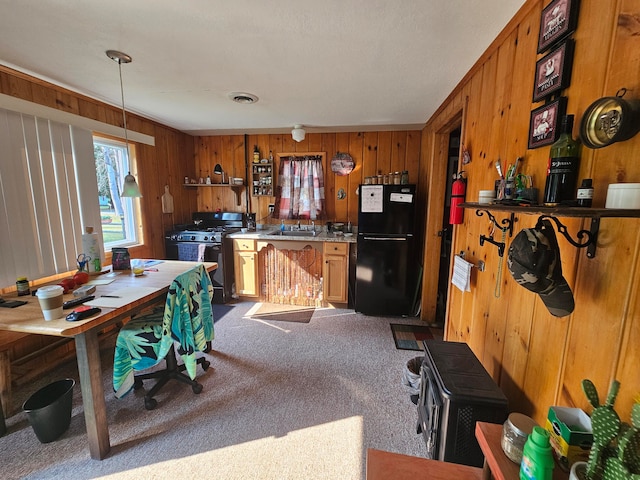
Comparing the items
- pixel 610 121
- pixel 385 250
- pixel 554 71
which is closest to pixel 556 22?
pixel 554 71

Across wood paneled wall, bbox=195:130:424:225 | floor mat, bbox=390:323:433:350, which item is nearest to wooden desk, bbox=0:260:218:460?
floor mat, bbox=390:323:433:350

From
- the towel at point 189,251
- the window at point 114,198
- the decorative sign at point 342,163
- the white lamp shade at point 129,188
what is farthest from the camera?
the decorative sign at point 342,163

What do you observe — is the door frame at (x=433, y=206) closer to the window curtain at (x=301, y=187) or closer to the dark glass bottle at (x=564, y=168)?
the window curtain at (x=301, y=187)

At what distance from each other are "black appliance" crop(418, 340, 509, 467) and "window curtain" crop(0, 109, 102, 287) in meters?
2.90

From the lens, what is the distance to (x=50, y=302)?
140cm

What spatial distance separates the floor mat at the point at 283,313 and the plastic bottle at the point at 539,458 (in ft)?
8.64

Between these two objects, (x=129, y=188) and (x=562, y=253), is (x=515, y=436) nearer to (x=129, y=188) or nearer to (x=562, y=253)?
(x=562, y=253)

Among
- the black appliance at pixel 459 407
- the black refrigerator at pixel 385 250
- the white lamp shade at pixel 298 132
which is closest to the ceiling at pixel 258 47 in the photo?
the white lamp shade at pixel 298 132

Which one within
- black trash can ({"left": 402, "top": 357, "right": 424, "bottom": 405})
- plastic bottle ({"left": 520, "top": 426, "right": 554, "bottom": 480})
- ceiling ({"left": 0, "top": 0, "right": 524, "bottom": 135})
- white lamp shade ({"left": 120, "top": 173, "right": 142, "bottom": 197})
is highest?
ceiling ({"left": 0, "top": 0, "right": 524, "bottom": 135})

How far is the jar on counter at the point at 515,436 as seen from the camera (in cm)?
78

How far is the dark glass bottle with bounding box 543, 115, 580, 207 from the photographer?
0.89 m

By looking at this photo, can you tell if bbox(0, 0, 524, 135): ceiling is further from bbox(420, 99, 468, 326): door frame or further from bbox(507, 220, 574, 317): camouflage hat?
bbox(507, 220, 574, 317): camouflage hat

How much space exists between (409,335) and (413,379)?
0.93m

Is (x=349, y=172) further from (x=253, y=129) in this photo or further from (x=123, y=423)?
(x=123, y=423)
